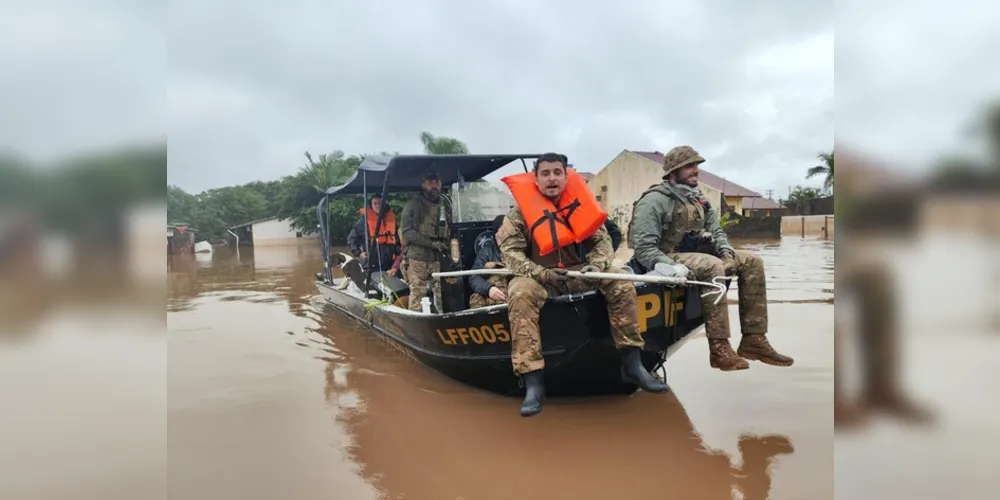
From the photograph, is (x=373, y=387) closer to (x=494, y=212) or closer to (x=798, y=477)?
(x=494, y=212)

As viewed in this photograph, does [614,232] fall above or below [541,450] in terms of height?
above

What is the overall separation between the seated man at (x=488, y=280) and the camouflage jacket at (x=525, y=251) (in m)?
0.13

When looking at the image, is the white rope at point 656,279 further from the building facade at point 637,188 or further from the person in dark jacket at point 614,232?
the building facade at point 637,188

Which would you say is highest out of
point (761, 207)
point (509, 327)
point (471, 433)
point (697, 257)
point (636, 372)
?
point (761, 207)

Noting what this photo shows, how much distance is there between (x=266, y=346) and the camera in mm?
7250

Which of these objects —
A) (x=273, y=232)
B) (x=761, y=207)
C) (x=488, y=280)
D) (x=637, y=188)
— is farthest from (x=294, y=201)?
(x=488, y=280)

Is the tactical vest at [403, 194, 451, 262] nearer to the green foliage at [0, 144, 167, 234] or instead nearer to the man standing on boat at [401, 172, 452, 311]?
the man standing on boat at [401, 172, 452, 311]

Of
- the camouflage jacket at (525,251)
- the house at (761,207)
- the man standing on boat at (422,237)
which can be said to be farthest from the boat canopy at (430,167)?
the house at (761,207)

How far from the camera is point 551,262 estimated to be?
4203mm

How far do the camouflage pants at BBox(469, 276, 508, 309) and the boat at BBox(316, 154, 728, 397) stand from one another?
0.30 ft

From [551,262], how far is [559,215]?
1.20 feet

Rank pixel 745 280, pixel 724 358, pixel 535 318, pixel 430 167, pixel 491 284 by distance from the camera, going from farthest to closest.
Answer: pixel 430 167, pixel 491 284, pixel 745 280, pixel 535 318, pixel 724 358

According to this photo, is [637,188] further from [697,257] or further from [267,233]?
[697,257]

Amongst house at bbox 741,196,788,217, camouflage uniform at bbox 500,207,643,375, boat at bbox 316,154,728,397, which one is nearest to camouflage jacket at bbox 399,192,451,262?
boat at bbox 316,154,728,397
